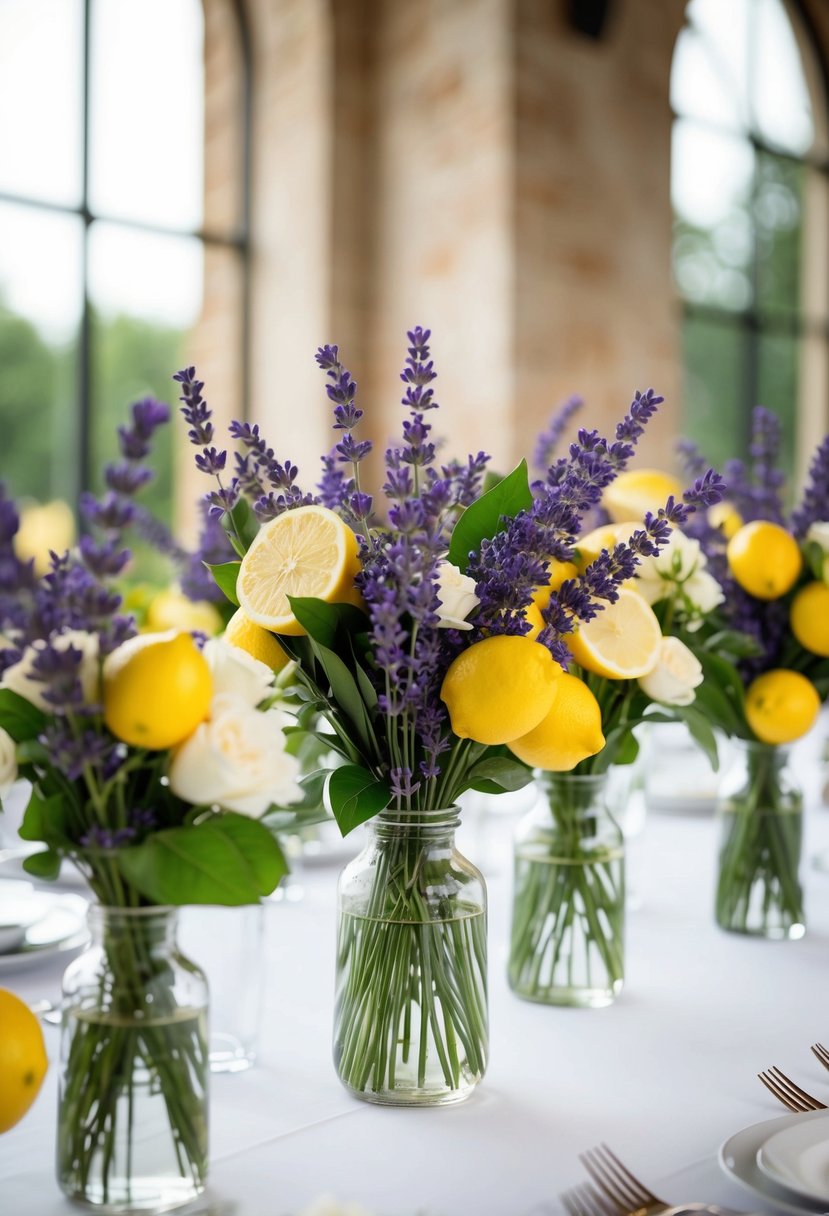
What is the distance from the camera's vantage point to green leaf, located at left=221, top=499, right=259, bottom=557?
78cm

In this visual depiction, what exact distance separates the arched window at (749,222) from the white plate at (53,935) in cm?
411

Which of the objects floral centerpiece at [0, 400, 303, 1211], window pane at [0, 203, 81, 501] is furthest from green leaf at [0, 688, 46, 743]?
window pane at [0, 203, 81, 501]

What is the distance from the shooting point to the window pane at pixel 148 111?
3.74m

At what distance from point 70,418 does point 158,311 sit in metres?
0.48

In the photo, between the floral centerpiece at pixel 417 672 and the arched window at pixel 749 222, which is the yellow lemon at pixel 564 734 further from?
the arched window at pixel 749 222

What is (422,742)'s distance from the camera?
0.73 metres

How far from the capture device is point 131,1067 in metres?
0.59

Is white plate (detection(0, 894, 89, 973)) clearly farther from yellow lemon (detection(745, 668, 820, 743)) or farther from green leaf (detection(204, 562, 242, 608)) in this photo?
yellow lemon (detection(745, 668, 820, 743))

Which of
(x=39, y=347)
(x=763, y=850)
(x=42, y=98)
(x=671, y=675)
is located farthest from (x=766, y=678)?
(x=42, y=98)

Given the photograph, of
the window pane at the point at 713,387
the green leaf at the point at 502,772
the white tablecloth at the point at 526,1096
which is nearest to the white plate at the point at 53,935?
the white tablecloth at the point at 526,1096

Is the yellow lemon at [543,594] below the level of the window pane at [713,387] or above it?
below

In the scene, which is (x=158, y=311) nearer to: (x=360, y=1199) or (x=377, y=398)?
(x=377, y=398)

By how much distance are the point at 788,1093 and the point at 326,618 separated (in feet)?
1.38

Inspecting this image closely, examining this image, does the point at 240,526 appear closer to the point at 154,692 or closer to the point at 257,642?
the point at 257,642
